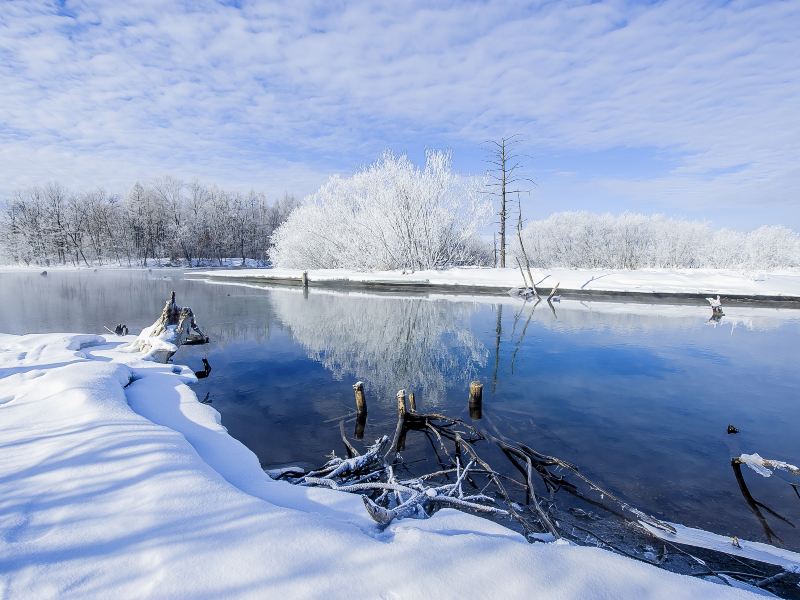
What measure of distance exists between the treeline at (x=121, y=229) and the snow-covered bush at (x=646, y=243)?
1570 inches

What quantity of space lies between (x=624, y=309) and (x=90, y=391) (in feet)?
56.9

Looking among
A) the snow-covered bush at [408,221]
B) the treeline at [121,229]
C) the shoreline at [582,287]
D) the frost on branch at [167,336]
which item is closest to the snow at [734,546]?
the frost on branch at [167,336]

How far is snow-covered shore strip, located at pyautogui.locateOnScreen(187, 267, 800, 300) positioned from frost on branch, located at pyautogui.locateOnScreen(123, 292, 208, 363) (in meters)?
15.0

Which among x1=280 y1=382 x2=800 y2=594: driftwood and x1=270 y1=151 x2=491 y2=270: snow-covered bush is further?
x1=270 y1=151 x2=491 y2=270: snow-covered bush

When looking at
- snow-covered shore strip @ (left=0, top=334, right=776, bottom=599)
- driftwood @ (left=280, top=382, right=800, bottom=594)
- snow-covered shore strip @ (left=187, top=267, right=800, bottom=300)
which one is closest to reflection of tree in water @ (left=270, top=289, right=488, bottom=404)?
driftwood @ (left=280, top=382, right=800, bottom=594)

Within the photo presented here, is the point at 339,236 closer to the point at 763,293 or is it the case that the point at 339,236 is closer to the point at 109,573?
the point at 763,293

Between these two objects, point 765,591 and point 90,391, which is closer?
point 765,591

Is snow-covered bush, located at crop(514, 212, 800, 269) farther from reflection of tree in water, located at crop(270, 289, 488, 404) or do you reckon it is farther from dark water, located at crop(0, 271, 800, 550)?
reflection of tree in water, located at crop(270, 289, 488, 404)

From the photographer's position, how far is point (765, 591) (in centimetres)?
283

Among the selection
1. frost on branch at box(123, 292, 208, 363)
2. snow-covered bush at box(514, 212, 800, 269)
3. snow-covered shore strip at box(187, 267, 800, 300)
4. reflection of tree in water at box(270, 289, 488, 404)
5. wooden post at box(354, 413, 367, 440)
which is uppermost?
snow-covered bush at box(514, 212, 800, 269)

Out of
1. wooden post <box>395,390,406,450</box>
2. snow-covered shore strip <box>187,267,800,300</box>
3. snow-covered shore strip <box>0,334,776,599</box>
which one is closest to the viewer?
snow-covered shore strip <box>0,334,776,599</box>

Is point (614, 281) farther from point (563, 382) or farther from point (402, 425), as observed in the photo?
point (402, 425)

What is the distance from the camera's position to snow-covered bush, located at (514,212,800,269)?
38031 millimetres

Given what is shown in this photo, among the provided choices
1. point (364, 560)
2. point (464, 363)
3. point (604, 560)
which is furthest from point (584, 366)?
point (364, 560)
